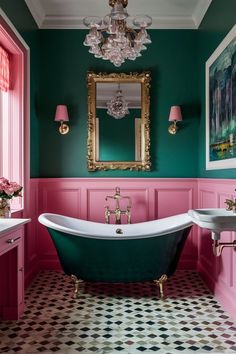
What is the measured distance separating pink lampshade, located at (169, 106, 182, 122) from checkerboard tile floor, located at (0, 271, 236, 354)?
1.69 m

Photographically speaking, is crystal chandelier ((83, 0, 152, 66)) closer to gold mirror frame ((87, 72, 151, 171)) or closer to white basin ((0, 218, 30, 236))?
gold mirror frame ((87, 72, 151, 171))

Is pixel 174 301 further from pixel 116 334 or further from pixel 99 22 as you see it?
pixel 99 22

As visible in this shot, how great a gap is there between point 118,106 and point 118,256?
5.49 feet

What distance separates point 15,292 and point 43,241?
133 centimetres

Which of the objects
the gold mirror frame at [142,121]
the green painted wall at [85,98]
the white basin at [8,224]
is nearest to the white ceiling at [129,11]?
the green painted wall at [85,98]

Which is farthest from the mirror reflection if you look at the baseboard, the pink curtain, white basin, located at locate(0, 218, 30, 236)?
white basin, located at locate(0, 218, 30, 236)

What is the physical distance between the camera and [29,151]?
11.2ft

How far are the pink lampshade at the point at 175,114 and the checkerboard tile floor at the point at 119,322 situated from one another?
1690 mm

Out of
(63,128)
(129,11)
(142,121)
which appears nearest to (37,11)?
(129,11)

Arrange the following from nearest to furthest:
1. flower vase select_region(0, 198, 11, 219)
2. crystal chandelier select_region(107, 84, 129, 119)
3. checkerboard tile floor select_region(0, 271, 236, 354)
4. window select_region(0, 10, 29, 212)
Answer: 1. checkerboard tile floor select_region(0, 271, 236, 354)
2. flower vase select_region(0, 198, 11, 219)
3. window select_region(0, 10, 29, 212)
4. crystal chandelier select_region(107, 84, 129, 119)

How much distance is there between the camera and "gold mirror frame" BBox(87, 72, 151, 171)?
3803mm

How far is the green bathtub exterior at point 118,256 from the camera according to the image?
2865 mm

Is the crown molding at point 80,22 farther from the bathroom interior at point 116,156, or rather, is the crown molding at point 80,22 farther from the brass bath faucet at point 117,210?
the brass bath faucet at point 117,210

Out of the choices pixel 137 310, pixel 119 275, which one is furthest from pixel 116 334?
pixel 119 275
